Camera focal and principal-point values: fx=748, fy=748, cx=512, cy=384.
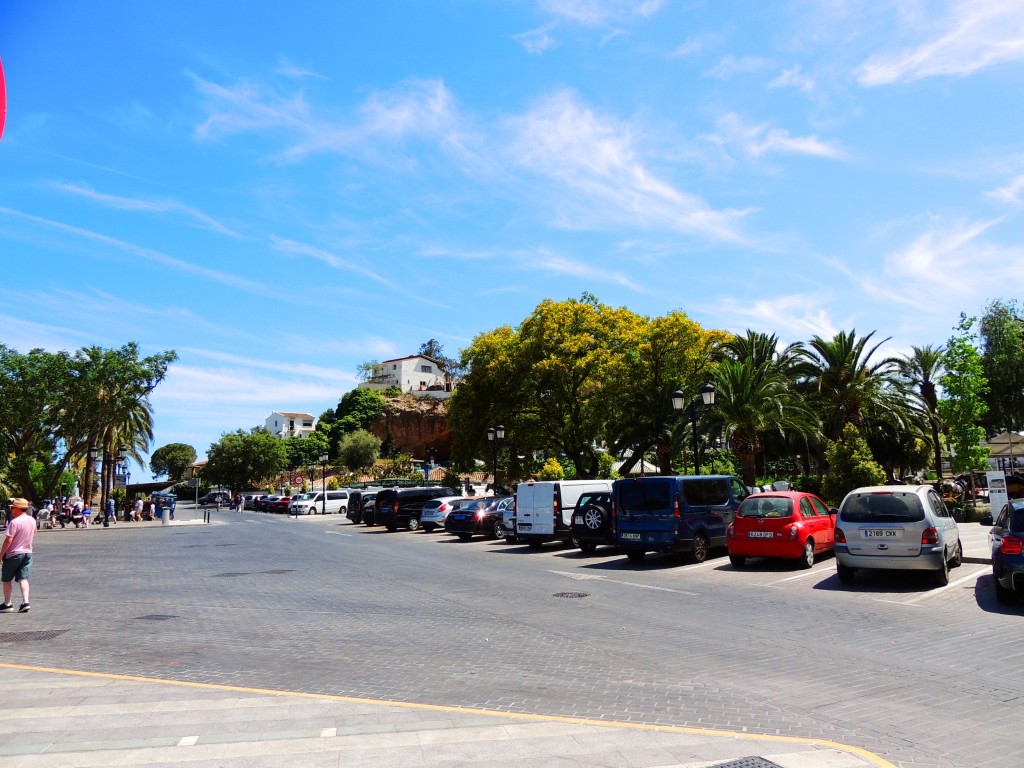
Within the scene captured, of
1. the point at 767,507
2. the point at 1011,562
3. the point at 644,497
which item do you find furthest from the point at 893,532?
the point at 644,497

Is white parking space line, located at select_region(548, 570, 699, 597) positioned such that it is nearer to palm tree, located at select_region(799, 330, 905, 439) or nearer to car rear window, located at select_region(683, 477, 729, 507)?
car rear window, located at select_region(683, 477, 729, 507)

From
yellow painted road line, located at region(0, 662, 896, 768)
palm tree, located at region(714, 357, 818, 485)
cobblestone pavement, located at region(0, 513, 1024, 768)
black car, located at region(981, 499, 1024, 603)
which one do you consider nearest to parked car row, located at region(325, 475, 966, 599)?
black car, located at region(981, 499, 1024, 603)

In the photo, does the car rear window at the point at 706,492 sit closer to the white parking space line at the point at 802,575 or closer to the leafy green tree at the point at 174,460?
the white parking space line at the point at 802,575

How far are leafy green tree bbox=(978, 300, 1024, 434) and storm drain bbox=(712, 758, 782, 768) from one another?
150 feet

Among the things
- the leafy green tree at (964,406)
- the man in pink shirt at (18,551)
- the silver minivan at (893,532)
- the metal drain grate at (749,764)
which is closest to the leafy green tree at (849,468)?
the leafy green tree at (964,406)

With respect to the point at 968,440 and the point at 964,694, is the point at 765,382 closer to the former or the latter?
the point at 968,440

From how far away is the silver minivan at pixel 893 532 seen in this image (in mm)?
11914

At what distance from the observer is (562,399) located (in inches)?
1540

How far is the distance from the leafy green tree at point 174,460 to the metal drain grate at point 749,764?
15884 centimetres

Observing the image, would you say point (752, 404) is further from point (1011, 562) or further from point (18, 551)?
point (18, 551)

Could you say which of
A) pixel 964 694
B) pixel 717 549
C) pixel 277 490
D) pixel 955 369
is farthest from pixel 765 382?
pixel 277 490

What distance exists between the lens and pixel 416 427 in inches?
4208

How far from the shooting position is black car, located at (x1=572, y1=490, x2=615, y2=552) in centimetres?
1894

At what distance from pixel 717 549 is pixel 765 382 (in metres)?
11.6
